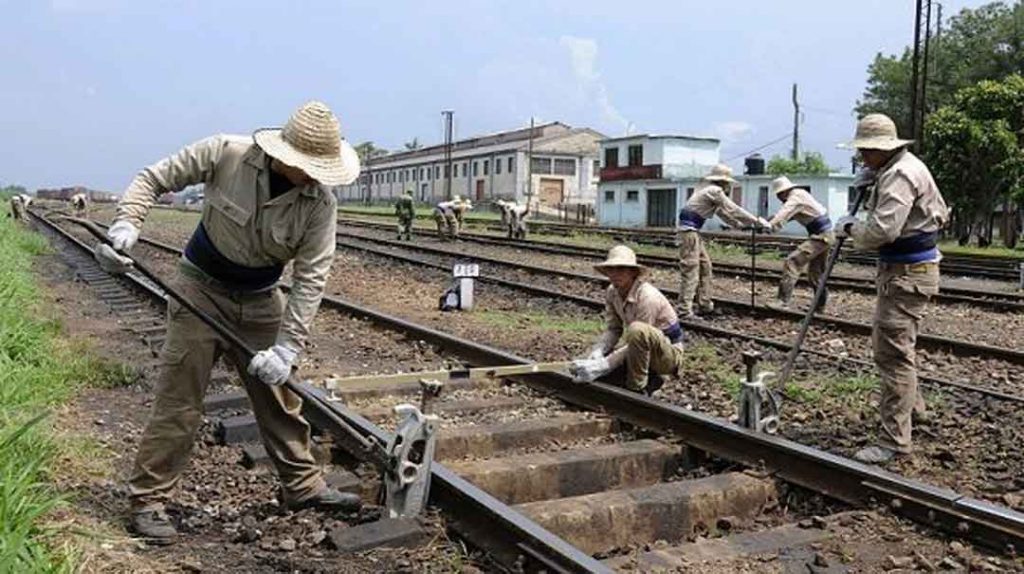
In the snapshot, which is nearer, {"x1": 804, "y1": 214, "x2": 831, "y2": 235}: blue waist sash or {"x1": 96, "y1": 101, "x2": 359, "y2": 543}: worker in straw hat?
{"x1": 96, "y1": 101, "x2": 359, "y2": 543}: worker in straw hat

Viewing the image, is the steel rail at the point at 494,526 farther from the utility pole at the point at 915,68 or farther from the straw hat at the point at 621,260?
the utility pole at the point at 915,68

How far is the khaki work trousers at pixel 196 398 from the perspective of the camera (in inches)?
166

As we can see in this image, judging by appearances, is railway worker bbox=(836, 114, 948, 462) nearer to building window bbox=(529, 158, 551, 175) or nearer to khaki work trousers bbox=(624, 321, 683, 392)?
khaki work trousers bbox=(624, 321, 683, 392)

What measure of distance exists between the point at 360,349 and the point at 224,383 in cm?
211

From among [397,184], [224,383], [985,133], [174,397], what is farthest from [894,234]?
[397,184]

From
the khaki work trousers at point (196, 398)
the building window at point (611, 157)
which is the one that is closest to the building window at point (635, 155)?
the building window at point (611, 157)

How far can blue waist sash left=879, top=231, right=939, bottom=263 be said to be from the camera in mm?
5449

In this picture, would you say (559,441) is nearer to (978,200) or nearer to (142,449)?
(142,449)

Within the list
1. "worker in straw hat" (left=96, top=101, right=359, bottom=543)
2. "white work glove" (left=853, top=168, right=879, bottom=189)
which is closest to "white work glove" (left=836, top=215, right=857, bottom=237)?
"white work glove" (left=853, top=168, right=879, bottom=189)

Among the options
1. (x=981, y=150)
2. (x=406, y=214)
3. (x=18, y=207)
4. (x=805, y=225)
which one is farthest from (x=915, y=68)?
(x=18, y=207)

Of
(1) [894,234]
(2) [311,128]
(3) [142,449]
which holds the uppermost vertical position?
(2) [311,128]

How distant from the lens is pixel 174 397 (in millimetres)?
4238

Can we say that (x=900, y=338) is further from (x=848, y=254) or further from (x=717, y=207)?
(x=848, y=254)

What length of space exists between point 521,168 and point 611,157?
2276cm
